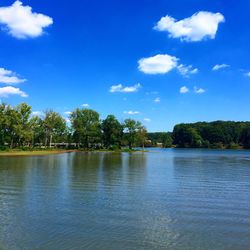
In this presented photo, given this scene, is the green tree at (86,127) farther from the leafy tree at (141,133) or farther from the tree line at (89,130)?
the leafy tree at (141,133)

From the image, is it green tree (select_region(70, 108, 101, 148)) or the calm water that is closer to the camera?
the calm water

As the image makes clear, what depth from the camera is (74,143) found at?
469ft

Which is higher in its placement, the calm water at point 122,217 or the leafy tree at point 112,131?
the leafy tree at point 112,131

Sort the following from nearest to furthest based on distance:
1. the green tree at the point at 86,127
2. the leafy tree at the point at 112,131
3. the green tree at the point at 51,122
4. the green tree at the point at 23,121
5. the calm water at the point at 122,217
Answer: the calm water at the point at 122,217 < the green tree at the point at 23,121 < the green tree at the point at 51,122 < the green tree at the point at 86,127 < the leafy tree at the point at 112,131

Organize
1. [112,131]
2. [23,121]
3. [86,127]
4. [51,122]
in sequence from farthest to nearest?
[112,131]
[86,127]
[51,122]
[23,121]

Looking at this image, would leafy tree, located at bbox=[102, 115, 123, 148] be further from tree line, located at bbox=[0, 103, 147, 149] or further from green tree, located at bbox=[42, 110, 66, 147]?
green tree, located at bbox=[42, 110, 66, 147]

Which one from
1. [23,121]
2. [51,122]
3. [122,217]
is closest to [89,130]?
[51,122]

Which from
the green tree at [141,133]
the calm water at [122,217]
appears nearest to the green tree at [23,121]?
the green tree at [141,133]

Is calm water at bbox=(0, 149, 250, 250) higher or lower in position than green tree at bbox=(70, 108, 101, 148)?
lower

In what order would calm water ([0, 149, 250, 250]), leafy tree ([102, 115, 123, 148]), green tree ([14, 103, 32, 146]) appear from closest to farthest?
1. calm water ([0, 149, 250, 250])
2. green tree ([14, 103, 32, 146])
3. leafy tree ([102, 115, 123, 148])

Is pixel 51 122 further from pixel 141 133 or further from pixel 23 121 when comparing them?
pixel 141 133

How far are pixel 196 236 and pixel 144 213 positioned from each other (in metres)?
3.85

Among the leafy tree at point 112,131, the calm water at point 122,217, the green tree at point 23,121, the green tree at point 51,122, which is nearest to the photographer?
the calm water at point 122,217

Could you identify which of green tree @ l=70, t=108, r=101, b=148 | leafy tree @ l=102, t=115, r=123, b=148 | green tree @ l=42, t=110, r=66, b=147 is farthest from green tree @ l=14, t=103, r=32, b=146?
leafy tree @ l=102, t=115, r=123, b=148
